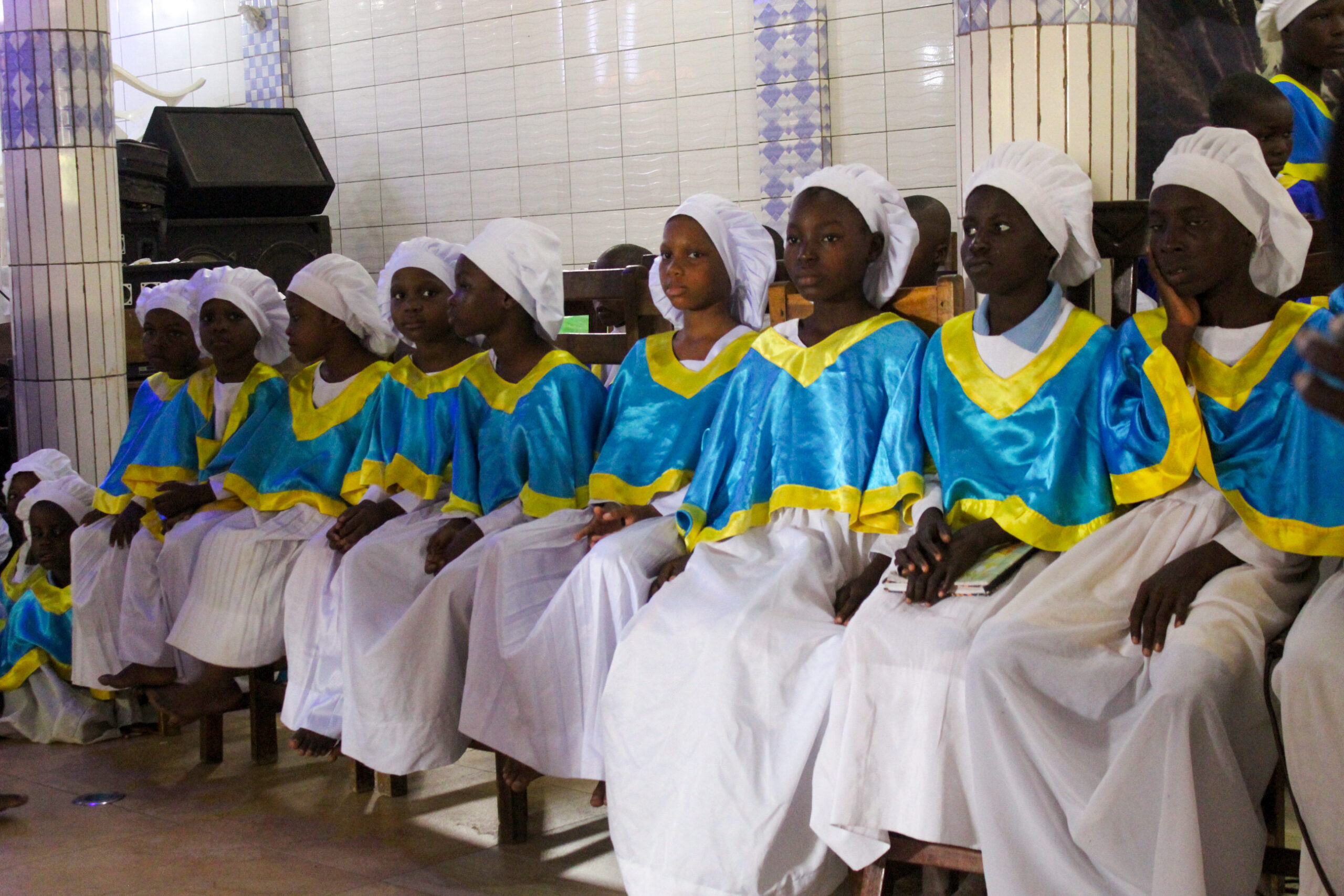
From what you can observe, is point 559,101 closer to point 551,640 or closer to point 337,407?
point 337,407

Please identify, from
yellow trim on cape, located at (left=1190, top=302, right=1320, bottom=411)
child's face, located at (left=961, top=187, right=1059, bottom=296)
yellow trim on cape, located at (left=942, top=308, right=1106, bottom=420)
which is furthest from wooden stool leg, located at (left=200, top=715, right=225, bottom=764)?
yellow trim on cape, located at (left=1190, top=302, right=1320, bottom=411)

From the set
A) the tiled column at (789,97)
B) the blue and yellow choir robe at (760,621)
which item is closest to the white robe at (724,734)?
the blue and yellow choir robe at (760,621)

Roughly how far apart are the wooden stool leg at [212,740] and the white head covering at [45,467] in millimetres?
1271

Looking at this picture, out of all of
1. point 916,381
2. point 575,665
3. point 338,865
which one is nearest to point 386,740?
point 338,865

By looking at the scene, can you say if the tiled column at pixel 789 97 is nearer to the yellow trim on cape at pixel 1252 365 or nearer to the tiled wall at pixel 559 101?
the tiled wall at pixel 559 101

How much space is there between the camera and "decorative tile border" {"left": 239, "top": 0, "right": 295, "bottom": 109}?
9.11 meters

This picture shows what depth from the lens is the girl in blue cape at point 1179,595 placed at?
2244 millimetres

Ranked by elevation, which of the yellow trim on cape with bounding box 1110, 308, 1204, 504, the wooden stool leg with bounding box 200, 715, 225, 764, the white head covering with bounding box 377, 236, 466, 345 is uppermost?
the white head covering with bounding box 377, 236, 466, 345

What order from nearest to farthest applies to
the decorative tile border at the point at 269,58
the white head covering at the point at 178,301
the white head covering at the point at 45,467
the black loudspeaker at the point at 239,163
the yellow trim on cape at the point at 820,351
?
the yellow trim on cape at the point at 820,351, the white head covering at the point at 178,301, the white head covering at the point at 45,467, the black loudspeaker at the point at 239,163, the decorative tile border at the point at 269,58

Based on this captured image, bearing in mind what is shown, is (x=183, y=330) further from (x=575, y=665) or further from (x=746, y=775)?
(x=746, y=775)

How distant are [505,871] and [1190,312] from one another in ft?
6.61

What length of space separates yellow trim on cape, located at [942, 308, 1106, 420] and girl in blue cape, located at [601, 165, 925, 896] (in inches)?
6.5

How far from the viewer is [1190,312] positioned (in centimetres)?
272

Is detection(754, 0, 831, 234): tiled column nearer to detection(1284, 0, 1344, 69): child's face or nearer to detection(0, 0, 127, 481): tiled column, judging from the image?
detection(0, 0, 127, 481): tiled column
